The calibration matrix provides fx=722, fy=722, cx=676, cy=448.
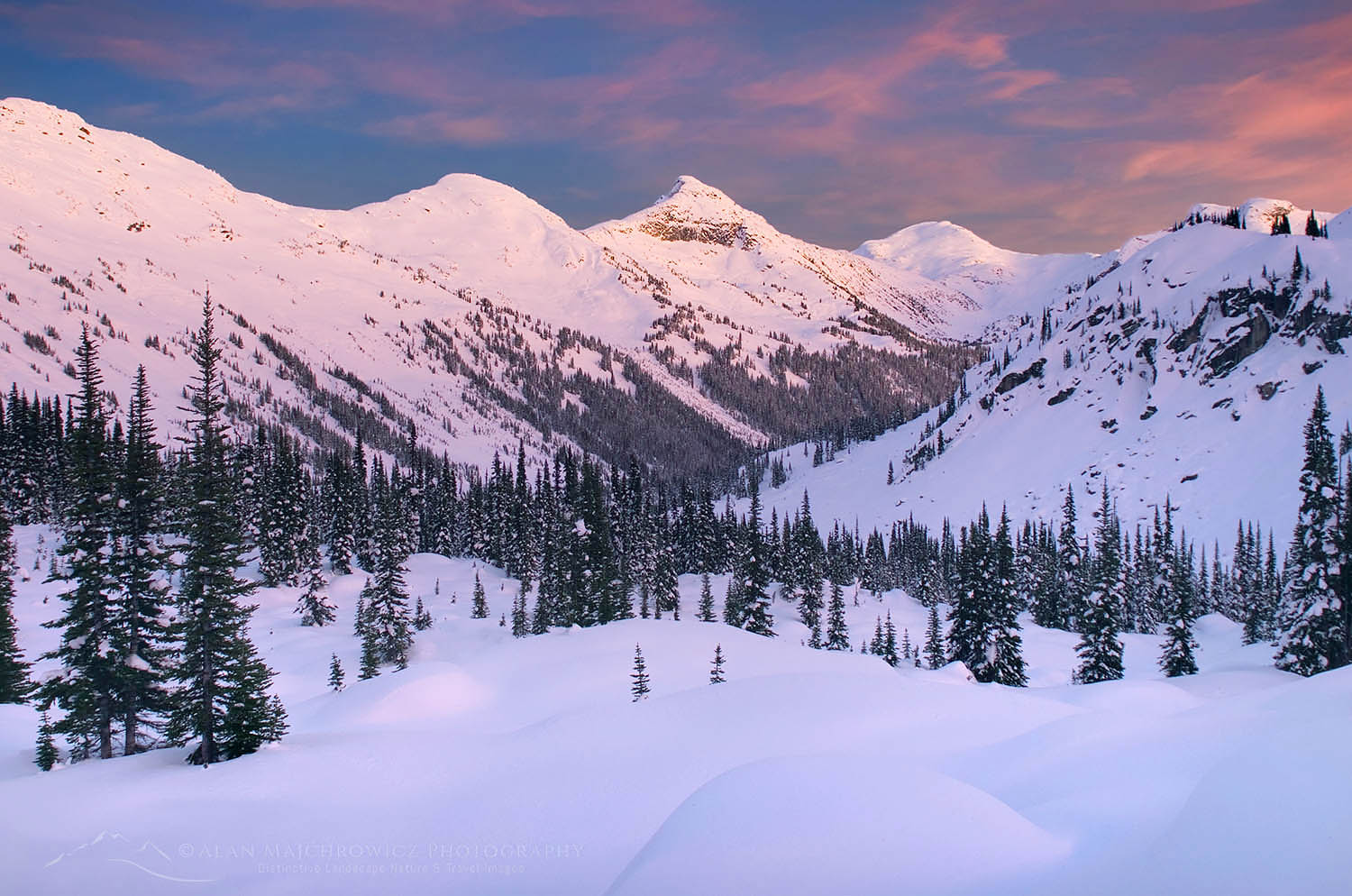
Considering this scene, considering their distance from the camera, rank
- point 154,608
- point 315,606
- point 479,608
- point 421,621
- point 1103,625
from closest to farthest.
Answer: point 154,608, point 1103,625, point 315,606, point 421,621, point 479,608

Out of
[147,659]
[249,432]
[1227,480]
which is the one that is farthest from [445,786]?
[249,432]

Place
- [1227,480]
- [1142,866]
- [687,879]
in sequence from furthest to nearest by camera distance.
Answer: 1. [1227,480]
2. [687,879]
3. [1142,866]

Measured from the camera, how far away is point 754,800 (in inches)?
403

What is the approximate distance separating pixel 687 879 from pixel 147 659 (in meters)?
20.3

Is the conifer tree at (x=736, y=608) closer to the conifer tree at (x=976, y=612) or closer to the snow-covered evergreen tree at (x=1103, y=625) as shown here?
the conifer tree at (x=976, y=612)

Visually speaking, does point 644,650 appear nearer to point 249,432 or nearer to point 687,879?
point 687,879

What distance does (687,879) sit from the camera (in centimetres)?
853

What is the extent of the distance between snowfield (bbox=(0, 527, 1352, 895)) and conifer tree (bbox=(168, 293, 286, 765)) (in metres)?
0.93

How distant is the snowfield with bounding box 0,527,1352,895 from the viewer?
320 inches

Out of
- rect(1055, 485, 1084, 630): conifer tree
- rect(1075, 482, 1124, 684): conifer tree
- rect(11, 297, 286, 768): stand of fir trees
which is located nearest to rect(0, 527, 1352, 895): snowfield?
rect(11, 297, 286, 768): stand of fir trees

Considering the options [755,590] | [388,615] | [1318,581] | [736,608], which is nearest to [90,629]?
[388,615]

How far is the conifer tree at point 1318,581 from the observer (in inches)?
1184

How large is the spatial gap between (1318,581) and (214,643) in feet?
135

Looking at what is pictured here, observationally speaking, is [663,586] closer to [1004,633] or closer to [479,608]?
[479,608]
